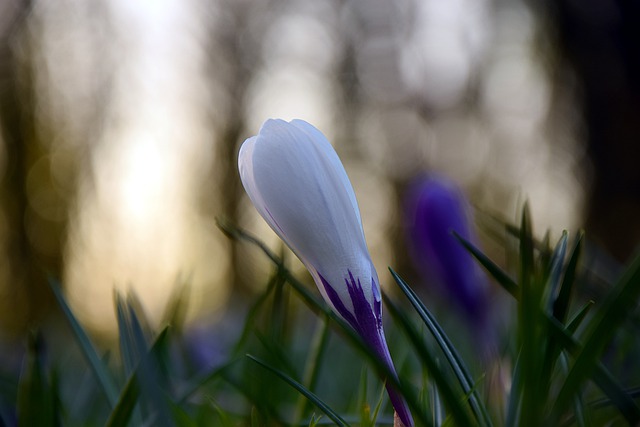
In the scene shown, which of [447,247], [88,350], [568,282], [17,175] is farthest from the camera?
[17,175]

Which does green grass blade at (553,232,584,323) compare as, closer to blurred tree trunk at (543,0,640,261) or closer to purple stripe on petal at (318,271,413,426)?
purple stripe on petal at (318,271,413,426)

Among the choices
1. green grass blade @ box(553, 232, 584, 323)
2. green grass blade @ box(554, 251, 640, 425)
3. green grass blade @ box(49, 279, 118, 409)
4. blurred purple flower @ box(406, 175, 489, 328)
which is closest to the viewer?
green grass blade @ box(554, 251, 640, 425)

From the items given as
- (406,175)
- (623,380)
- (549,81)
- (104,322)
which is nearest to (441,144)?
(406,175)

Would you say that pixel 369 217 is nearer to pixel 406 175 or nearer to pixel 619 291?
pixel 406 175

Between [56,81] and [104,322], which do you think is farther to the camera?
[56,81]

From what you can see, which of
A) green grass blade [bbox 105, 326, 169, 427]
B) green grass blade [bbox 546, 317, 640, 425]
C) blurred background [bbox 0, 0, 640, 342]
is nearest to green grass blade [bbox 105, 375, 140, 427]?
green grass blade [bbox 105, 326, 169, 427]

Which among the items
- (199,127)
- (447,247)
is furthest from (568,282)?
(199,127)

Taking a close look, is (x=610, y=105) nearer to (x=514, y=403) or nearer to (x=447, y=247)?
(x=447, y=247)
